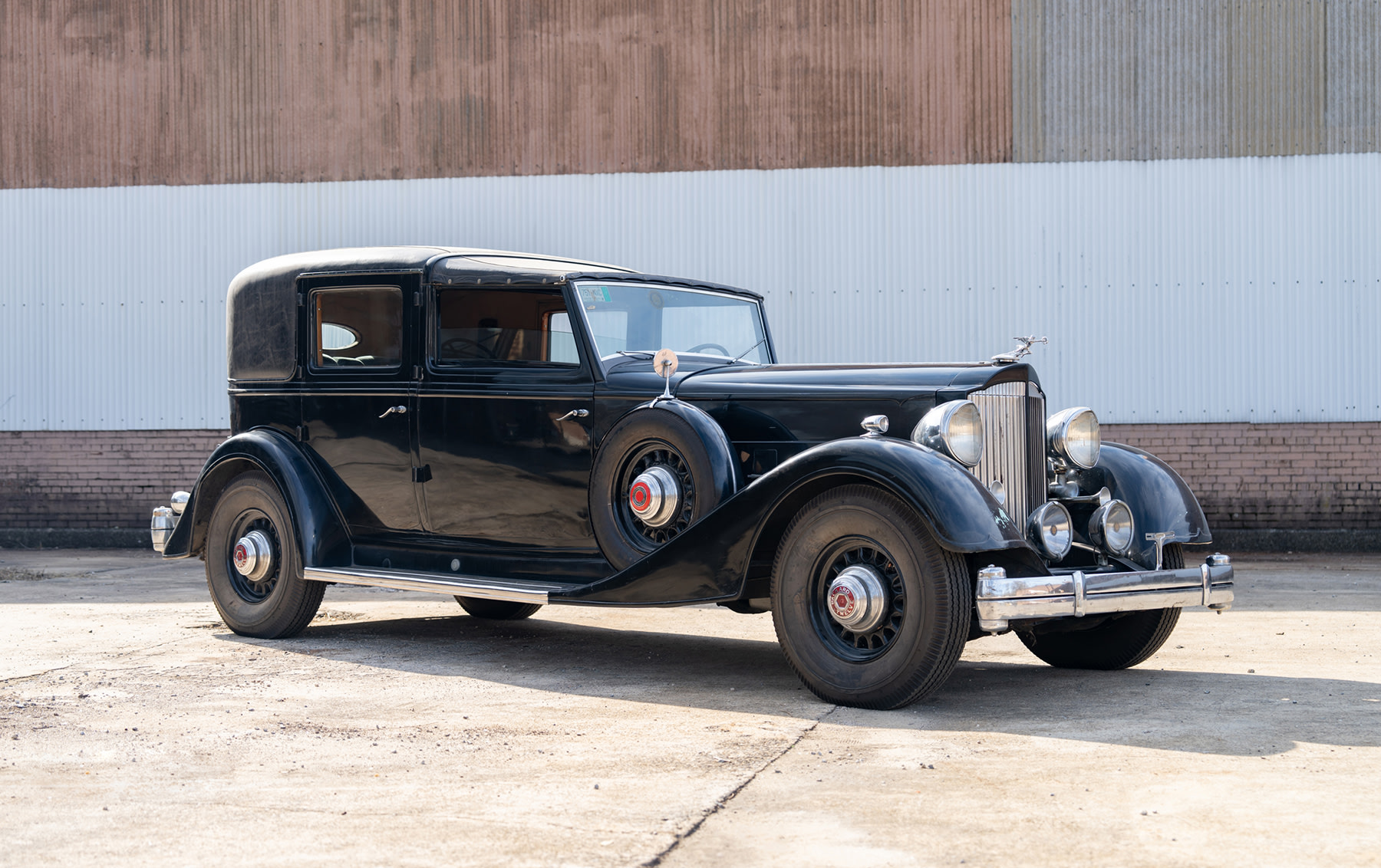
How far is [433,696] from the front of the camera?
5.30 meters

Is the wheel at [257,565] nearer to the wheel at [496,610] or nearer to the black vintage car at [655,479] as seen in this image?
the black vintage car at [655,479]

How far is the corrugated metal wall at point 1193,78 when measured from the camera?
12523mm

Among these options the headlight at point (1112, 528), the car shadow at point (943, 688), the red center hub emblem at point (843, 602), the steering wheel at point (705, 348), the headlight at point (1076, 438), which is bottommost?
the car shadow at point (943, 688)

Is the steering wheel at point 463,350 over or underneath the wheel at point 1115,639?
over

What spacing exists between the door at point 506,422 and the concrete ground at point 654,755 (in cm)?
67

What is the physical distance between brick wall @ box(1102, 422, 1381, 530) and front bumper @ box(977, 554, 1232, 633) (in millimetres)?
7596

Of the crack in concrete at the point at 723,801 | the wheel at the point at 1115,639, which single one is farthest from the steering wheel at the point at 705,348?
the crack in concrete at the point at 723,801

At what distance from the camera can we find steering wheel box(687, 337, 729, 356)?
6602 mm

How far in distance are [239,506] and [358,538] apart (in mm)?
735

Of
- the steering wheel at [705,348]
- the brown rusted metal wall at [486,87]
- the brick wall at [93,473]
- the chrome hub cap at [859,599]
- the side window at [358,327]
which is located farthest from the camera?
the brick wall at [93,473]

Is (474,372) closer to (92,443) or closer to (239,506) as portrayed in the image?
(239,506)

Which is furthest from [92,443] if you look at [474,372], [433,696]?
[433,696]

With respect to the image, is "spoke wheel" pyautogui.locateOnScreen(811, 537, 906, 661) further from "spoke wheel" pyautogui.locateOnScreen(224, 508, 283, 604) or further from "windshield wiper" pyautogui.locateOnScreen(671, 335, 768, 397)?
"spoke wheel" pyautogui.locateOnScreen(224, 508, 283, 604)

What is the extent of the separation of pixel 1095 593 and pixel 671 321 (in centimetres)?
261
